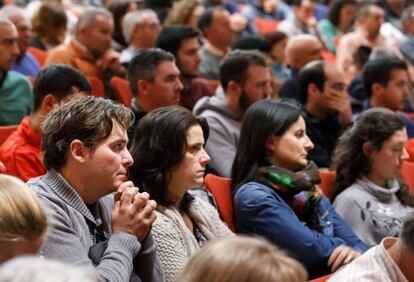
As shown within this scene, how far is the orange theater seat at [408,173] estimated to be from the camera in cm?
351

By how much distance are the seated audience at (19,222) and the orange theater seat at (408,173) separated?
2197 millimetres

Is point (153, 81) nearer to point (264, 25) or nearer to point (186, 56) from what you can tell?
point (186, 56)

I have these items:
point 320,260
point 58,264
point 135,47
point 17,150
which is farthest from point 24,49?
point 58,264

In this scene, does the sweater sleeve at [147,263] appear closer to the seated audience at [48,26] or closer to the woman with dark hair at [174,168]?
the woman with dark hair at [174,168]

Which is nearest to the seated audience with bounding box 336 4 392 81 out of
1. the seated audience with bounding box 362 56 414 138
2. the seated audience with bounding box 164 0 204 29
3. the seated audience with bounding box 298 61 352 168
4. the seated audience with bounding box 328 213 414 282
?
the seated audience with bounding box 164 0 204 29

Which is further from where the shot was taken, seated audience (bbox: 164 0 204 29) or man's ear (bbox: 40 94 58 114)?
seated audience (bbox: 164 0 204 29)

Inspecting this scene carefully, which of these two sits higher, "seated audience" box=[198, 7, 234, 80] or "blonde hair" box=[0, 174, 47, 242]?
"blonde hair" box=[0, 174, 47, 242]

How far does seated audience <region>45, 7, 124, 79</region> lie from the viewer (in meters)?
4.56

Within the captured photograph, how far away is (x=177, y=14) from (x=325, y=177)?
3.00 metres

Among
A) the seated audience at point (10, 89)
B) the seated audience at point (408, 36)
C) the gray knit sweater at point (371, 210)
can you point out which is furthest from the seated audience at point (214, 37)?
the gray knit sweater at point (371, 210)

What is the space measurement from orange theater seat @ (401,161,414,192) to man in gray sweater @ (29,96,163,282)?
1.60 metres

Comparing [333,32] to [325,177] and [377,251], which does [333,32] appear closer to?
[325,177]

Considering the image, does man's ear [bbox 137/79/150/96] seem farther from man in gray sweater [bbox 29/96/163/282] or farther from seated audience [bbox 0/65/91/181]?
man in gray sweater [bbox 29/96/163/282]

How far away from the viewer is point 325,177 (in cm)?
334
